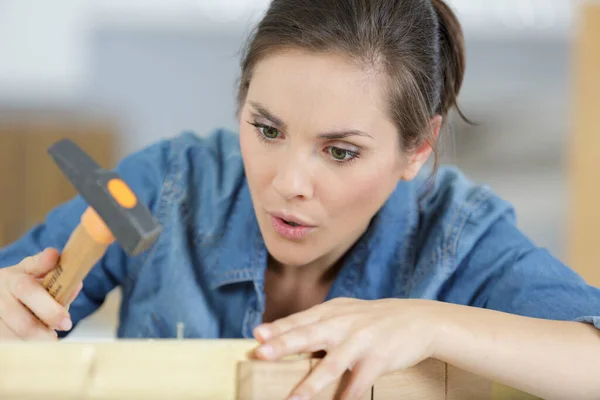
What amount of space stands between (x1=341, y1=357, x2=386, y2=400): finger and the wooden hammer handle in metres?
0.25

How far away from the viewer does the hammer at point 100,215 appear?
0.62 meters

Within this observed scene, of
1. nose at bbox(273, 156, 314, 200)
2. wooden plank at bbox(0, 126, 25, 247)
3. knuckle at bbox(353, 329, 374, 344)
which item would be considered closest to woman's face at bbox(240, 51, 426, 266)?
nose at bbox(273, 156, 314, 200)

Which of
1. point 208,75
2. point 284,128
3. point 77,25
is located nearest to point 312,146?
point 284,128

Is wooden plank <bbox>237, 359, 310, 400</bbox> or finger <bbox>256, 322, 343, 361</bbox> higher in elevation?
finger <bbox>256, 322, 343, 361</bbox>

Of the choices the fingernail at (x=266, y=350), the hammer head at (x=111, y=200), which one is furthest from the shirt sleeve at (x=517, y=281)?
the hammer head at (x=111, y=200)

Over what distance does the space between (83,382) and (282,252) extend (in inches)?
17.3

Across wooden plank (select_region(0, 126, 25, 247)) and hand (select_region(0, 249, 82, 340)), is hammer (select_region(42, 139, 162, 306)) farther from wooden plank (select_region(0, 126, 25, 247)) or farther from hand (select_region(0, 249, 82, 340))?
wooden plank (select_region(0, 126, 25, 247))

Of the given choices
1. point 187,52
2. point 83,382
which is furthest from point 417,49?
point 187,52

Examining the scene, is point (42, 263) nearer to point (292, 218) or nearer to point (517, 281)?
point (292, 218)

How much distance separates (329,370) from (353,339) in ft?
0.14

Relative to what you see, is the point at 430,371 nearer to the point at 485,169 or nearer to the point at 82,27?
the point at 485,169

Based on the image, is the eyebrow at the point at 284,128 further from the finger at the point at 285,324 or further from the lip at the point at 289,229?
the finger at the point at 285,324

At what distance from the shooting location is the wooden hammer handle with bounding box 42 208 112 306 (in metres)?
0.67

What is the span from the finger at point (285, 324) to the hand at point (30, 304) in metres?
0.25
